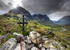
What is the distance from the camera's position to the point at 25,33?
5.94 meters

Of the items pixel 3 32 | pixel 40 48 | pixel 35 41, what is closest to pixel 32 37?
pixel 35 41

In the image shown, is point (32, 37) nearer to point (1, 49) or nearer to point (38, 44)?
point (38, 44)

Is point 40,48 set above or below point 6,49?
below

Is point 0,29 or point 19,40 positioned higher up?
point 0,29

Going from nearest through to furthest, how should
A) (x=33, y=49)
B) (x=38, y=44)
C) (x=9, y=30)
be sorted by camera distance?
(x=33, y=49) → (x=38, y=44) → (x=9, y=30)

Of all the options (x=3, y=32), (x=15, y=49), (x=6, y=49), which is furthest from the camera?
(x=3, y=32)

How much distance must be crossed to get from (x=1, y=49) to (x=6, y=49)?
0.52 metres

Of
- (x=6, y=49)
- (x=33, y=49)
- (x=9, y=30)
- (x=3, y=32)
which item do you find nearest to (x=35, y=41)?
(x=33, y=49)

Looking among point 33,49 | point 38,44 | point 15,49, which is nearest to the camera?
point 15,49

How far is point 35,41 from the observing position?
481 centimetres

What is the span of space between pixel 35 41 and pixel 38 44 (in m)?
0.58

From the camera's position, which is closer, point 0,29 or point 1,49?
point 1,49

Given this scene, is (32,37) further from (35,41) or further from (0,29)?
(0,29)

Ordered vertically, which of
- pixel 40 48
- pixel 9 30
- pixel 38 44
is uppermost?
pixel 9 30
